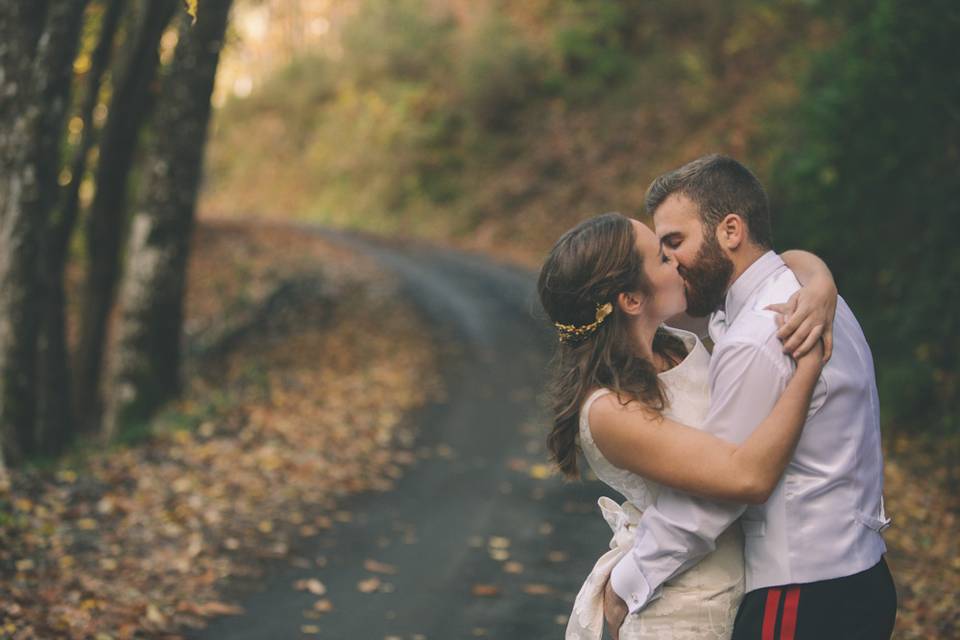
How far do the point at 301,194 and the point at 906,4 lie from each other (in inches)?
1514

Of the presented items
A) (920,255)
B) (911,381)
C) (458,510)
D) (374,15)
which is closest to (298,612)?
(458,510)

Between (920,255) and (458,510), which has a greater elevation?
(920,255)

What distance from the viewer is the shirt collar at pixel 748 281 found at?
2.75 metres

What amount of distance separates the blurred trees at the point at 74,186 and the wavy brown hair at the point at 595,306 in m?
7.22

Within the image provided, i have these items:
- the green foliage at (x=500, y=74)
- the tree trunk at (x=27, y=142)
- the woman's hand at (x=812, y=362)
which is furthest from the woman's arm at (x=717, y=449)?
the green foliage at (x=500, y=74)

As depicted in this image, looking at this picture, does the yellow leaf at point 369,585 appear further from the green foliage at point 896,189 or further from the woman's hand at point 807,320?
the green foliage at point 896,189

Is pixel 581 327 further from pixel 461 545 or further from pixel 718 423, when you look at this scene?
pixel 461 545

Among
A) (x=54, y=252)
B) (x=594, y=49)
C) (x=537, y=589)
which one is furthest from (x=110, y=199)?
(x=594, y=49)

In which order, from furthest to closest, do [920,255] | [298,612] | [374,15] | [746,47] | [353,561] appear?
[374,15] < [746,47] < [920,255] < [353,561] < [298,612]

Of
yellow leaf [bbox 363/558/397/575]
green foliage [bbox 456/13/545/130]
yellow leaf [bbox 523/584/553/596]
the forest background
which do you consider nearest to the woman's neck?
yellow leaf [bbox 523/584/553/596]

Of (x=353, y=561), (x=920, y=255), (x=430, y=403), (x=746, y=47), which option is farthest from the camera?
(x=746, y=47)

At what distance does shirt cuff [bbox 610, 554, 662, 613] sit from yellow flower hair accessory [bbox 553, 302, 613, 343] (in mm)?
677

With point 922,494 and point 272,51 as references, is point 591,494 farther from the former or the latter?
point 272,51

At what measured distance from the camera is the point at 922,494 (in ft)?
28.1
